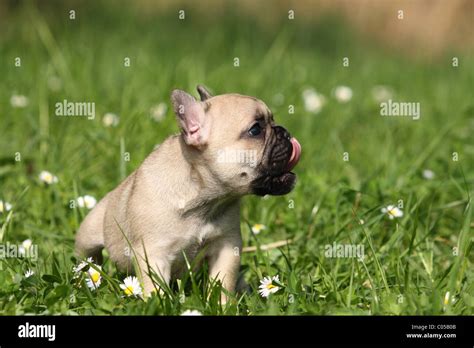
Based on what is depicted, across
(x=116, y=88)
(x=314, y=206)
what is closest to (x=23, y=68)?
(x=116, y=88)

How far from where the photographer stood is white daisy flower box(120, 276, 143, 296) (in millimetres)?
3945

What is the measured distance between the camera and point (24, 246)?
471 cm

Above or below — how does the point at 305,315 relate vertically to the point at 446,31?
below

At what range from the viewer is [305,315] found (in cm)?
371

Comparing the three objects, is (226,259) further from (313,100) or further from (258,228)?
(313,100)

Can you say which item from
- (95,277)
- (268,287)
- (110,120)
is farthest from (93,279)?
(110,120)

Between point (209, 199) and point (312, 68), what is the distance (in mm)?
6038

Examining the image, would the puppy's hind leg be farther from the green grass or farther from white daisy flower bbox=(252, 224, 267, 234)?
white daisy flower bbox=(252, 224, 267, 234)

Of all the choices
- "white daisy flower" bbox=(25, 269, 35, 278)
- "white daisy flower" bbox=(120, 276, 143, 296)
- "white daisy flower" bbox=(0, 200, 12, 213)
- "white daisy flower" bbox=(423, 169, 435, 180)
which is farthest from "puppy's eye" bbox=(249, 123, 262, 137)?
"white daisy flower" bbox=(423, 169, 435, 180)

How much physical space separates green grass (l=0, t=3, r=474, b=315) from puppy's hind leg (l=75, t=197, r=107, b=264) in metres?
0.12

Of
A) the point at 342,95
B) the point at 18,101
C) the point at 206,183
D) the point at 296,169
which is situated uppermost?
the point at 342,95

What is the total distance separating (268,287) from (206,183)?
63 centimetres

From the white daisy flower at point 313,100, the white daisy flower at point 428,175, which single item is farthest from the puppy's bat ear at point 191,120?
the white daisy flower at point 313,100
